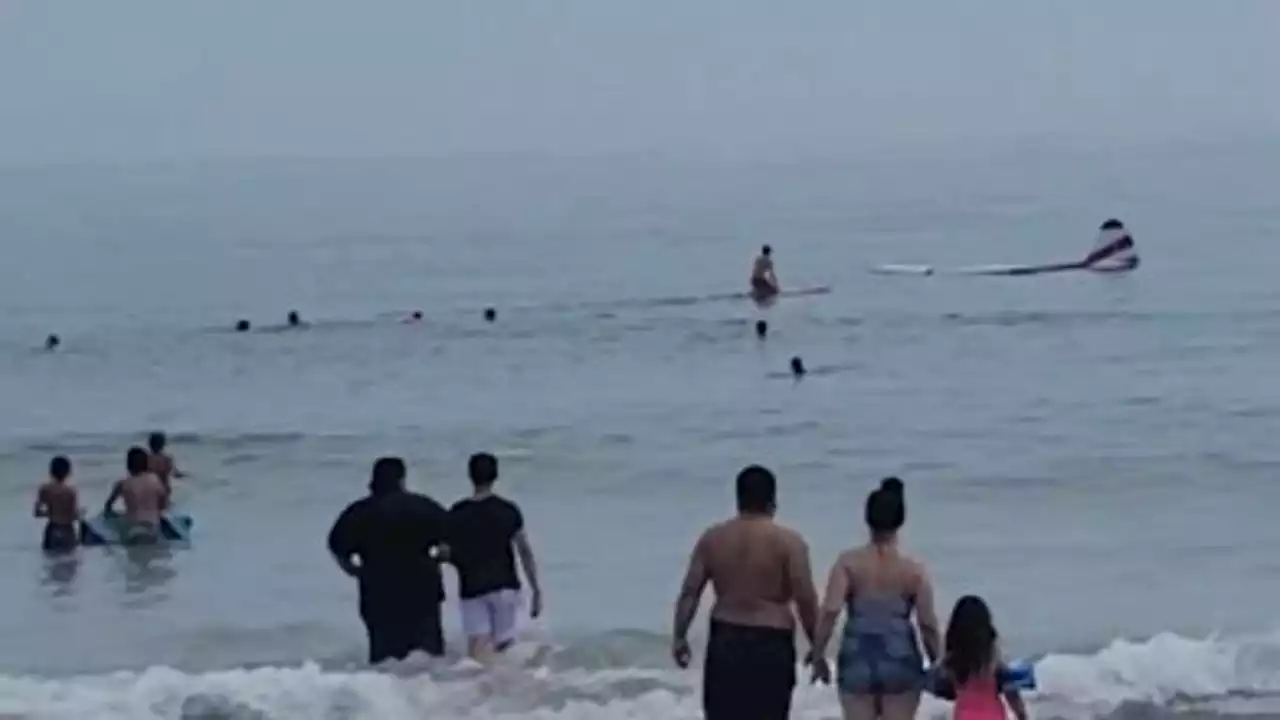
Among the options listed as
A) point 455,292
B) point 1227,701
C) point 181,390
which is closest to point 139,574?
point 1227,701

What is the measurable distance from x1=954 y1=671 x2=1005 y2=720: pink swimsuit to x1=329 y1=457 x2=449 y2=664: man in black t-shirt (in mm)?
4220

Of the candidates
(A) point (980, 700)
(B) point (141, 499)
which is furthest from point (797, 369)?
(A) point (980, 700)

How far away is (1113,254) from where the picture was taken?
5856 centimetres

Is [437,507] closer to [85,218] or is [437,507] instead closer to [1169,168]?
[85,218]

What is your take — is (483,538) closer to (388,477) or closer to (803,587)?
(388,477)

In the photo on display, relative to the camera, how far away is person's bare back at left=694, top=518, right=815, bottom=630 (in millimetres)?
10781

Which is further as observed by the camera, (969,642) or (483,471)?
(483,471)

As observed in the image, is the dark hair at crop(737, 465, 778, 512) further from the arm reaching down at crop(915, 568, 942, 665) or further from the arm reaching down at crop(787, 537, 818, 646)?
the arm reaching down at crop(915, 568, 942, 665)

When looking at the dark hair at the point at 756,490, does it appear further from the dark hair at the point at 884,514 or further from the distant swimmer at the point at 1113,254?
the distant swimmer at the point at 1113,254

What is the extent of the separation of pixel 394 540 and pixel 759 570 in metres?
3.31

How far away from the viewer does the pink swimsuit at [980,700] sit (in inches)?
395

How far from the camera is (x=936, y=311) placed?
49.8 m

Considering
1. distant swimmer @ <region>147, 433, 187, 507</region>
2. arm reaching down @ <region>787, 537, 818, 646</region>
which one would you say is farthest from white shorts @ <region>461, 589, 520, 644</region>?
distant swimmer @ <region>147, 433, 187, 507</region>

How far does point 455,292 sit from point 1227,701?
48.0 metres
